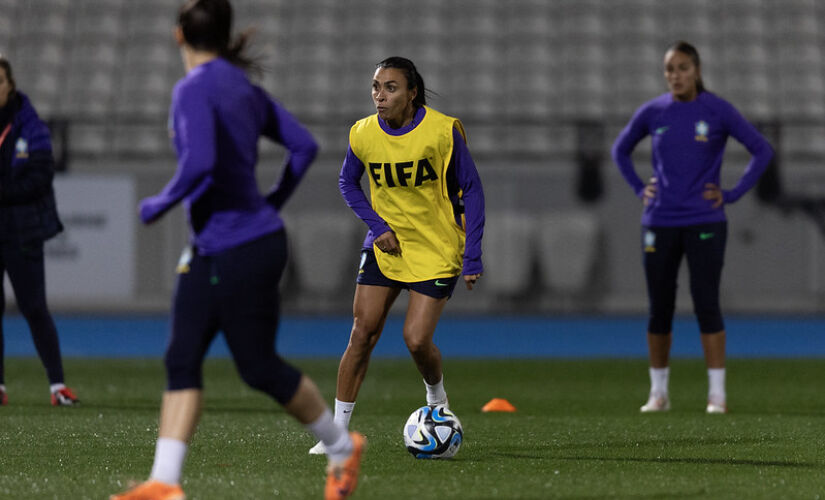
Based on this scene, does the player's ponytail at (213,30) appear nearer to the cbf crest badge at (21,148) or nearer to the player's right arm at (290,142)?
the player's right arm at (290,142)

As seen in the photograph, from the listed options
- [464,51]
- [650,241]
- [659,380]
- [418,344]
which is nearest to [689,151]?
[650,241]

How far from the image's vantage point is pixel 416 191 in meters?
5.46

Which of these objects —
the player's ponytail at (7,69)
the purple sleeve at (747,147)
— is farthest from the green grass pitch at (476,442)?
the player's ponytail at (7,69)

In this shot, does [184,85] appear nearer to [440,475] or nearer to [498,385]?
[440,475]

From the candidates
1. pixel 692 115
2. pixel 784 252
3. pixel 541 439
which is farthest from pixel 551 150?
pixel 541 439

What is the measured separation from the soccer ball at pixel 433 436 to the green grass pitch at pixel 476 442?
76 millimetres

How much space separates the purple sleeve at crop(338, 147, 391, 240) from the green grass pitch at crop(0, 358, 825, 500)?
1.02m

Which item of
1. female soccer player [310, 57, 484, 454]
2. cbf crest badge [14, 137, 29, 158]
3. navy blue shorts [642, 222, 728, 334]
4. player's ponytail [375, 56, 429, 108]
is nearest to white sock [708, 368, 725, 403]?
navy blue shorts [642, 222, 728, 334]

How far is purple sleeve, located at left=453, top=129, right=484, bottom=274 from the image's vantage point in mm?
5406

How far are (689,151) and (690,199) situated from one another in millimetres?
299

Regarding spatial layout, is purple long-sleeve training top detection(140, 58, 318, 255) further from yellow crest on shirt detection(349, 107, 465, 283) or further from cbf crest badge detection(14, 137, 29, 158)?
cbf crest badge detection(14, 137, 29, 158)

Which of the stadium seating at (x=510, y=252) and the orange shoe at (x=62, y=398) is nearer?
the orange shoe at (x=62, y=398)

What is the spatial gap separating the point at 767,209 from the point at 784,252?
2.18 feet

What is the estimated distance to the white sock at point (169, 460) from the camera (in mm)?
3646
